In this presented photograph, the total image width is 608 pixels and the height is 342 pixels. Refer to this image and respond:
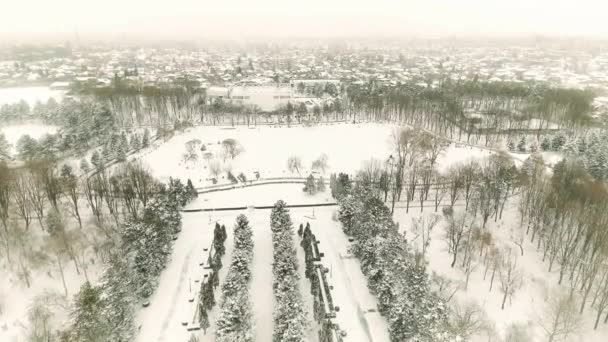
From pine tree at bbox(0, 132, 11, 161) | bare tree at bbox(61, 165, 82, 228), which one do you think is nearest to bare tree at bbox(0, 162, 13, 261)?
bare tree at bbox(61, 165, 82, 228)

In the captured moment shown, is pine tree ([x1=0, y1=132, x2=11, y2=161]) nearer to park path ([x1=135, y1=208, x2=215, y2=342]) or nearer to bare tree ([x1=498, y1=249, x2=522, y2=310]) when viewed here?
park path ([x1=135, y1=208, x2=215, y2=342])

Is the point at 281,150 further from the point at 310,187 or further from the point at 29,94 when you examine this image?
the point at 29,94

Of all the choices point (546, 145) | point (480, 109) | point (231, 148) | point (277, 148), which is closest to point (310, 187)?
point (277, 148)

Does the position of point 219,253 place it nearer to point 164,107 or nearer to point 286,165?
point 286,165

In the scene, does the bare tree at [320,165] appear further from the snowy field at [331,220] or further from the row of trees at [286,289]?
the row of trees at [286,289]

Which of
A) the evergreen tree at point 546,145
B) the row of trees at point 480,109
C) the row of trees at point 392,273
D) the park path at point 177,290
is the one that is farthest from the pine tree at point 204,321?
the evergreen tree at point 546,145

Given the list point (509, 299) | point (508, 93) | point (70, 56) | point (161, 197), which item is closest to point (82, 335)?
point (161, 197)

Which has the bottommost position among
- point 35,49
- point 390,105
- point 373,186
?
point 373,186
